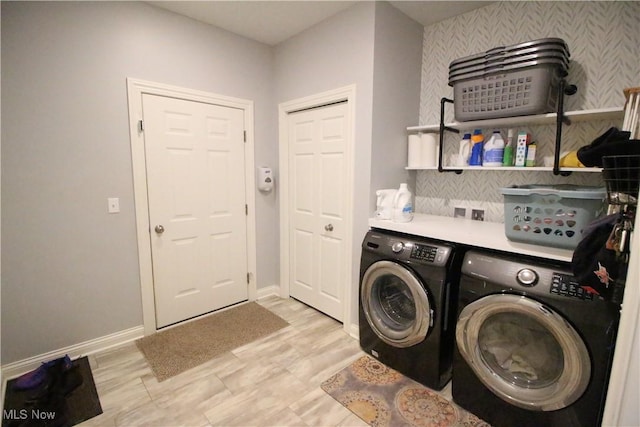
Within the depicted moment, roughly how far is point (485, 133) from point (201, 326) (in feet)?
9.18

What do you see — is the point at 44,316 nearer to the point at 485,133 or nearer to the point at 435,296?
the point at 435,296

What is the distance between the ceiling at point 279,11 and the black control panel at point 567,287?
1987 mm

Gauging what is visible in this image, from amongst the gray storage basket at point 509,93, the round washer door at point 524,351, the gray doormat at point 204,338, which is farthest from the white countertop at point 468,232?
the gray doormat at point 204,338

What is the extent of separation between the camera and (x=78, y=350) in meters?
2.17

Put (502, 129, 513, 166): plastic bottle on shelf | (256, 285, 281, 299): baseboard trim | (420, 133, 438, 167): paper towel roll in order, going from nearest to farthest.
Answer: (502, 129, 513, 166): plastic bottle on shelf → (420, 133, 438, 167): paper towel roll → (256, 285, 281, 299): baseboard trim

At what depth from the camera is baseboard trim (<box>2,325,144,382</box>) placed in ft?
6.39

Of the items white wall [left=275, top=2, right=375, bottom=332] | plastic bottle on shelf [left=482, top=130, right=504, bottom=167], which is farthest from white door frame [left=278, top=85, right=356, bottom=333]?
plastic bottle on shelf [left=482, top=130, right=504, bottom=167]

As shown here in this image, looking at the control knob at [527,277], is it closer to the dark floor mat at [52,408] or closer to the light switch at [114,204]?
the dark floor mat at [52,408]

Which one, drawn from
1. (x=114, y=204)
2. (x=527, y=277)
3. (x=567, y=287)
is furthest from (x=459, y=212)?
(x=114, y=204)

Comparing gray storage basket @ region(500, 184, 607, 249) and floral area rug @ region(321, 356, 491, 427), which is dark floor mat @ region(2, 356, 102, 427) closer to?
floral area rug @ region(321, 356, 491, 427)

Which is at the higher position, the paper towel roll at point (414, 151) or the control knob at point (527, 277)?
the paper towel roll at point (414, 151)

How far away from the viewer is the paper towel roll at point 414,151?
239 centimetres

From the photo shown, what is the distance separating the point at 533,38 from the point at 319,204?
1957 millimetres

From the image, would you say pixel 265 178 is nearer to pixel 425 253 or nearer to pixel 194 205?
pixel 194 205
